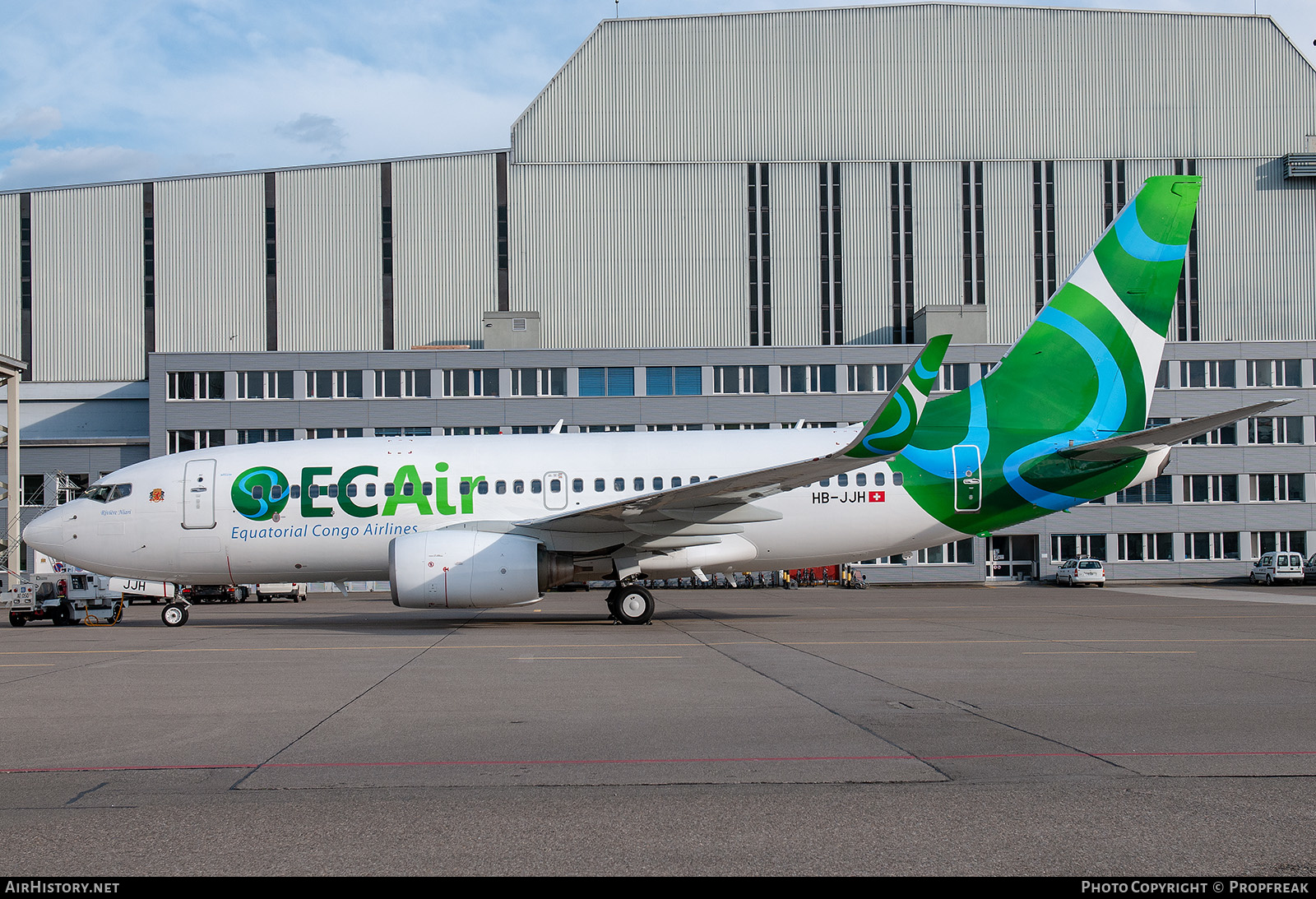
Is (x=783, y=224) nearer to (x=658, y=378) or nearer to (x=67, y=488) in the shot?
(x=658, y=378)

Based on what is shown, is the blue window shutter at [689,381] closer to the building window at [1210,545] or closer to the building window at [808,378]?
the building window at [808,378]

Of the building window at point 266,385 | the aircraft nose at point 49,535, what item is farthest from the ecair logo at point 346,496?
the building window at point 266,385

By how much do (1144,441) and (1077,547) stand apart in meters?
36.0

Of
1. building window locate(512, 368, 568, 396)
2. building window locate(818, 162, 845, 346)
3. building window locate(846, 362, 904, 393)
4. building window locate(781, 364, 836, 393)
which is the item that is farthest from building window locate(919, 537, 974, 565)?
building window locate(512, 368, 568, 396)

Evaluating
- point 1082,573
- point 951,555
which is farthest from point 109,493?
point 951,555

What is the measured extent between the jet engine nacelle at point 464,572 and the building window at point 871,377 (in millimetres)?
35519

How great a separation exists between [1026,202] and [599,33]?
2457 cm

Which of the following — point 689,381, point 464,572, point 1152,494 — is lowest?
point 464,572

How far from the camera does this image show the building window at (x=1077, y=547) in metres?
50.5

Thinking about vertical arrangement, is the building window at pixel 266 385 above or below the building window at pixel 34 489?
above

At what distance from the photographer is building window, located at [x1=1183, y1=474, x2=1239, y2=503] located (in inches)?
1988

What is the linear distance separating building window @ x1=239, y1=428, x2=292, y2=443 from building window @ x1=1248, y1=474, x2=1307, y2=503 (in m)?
47.5

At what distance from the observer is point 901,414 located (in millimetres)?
15211

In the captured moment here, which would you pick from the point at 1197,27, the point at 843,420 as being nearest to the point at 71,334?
the point at 843,420
